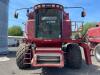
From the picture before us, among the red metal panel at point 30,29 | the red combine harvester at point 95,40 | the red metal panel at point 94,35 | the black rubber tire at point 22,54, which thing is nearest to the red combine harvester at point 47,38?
the black rubber tire at point 22,54

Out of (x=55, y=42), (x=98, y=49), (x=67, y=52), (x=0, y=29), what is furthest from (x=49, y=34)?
(x=0, y=29)

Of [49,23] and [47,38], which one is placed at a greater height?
[49,23]

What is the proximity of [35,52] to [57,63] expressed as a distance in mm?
1145

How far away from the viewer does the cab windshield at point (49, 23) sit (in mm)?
13438

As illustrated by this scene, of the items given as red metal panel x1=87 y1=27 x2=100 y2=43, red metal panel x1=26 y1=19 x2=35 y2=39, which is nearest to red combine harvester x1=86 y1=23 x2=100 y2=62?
red metal panel x1=87 y1=27 x2=100 y2=43

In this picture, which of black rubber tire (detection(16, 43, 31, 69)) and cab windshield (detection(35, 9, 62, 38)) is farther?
cab windshield (detection(35, 9, 62, 38))

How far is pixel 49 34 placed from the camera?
13.4 meters

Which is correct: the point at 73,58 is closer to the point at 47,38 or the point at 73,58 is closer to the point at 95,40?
the point at 47,38

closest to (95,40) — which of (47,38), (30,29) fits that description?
(30,29)

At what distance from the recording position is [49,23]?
1348cm

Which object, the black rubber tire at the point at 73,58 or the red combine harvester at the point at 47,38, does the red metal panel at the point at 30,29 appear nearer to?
the red combine harvester at the point at 47,38

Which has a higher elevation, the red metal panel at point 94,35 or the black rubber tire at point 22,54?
the red metal panel at point 94,35

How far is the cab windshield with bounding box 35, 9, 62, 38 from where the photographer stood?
529 inches

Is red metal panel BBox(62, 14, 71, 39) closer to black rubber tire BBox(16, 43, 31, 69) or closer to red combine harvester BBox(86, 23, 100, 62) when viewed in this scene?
black rubber tire BBox(16, 43, 31, 69)
